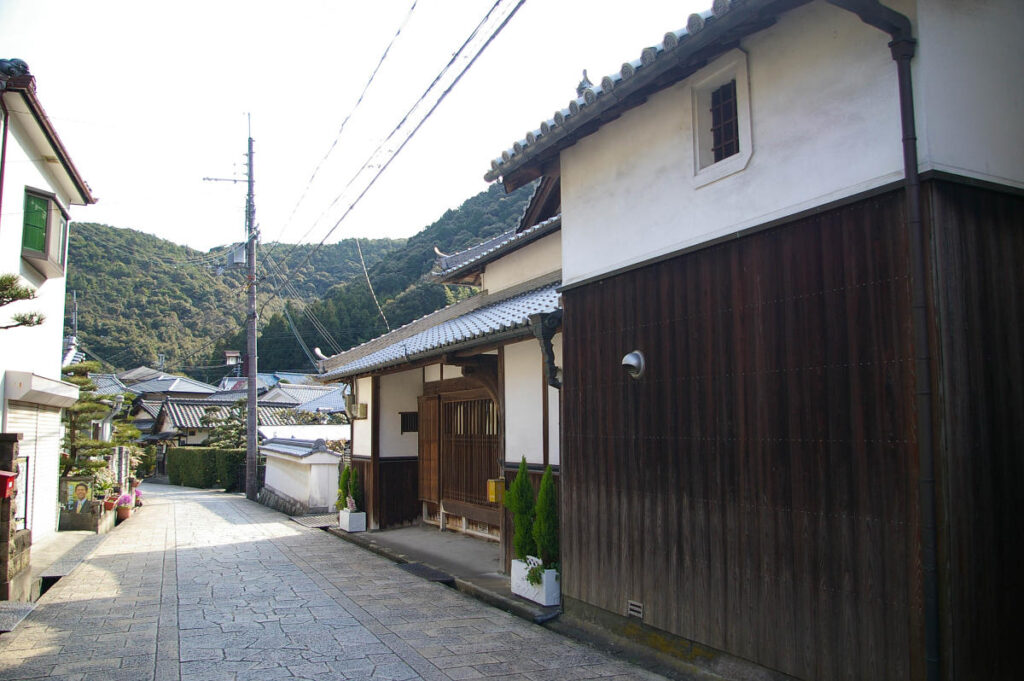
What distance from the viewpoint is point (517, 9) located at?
262 inches

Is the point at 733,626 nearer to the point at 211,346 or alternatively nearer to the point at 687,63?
the point at 687,63

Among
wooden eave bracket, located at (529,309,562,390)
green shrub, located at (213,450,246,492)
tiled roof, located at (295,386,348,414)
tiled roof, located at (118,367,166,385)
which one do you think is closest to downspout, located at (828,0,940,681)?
wooden eave bracket, located at (529,309,562,390)

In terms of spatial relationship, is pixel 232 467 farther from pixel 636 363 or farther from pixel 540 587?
pixel 636 363

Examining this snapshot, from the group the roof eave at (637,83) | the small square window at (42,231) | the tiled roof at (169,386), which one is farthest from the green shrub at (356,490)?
the tiled roof at (169,386)

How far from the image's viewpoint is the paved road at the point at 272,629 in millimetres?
6551

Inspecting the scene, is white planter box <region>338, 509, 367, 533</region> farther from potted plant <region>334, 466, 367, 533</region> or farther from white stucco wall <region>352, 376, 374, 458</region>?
white stucco wall <region>352, 376, 374, 458</region>

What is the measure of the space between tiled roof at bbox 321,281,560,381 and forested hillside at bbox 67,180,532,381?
26718mm

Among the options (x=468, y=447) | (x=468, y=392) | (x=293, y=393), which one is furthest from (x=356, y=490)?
(x=293, y=393)

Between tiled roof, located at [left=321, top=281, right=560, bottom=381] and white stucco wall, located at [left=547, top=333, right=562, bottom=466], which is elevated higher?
tiled roof, located at [left=321, top=281, right=560, bottom=381]

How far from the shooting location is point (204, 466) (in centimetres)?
3569

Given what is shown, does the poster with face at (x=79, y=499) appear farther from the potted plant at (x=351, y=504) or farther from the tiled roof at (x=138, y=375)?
the tiled roof at (x=138, y=375)

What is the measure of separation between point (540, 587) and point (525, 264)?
6.77 metres

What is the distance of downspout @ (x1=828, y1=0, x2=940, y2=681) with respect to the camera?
4238 mm

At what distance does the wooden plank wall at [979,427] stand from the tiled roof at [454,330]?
16.0 feet
